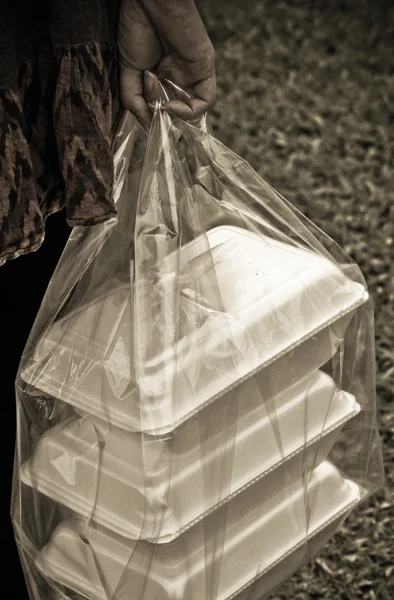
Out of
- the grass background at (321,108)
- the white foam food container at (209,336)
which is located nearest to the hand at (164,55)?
the white foam food container at (209,336)

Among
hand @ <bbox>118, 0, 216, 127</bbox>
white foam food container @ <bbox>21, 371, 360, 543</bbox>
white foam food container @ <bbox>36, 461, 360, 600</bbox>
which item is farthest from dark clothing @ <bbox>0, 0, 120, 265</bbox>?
white foam food container @ <bbox>36, 461, 360, 600</bbox>

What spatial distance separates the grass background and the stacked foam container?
819mm

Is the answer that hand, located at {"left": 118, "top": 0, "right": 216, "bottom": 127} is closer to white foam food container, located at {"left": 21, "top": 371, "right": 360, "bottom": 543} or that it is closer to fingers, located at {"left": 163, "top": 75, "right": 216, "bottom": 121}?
fingers, located at {"left": 163, "top": 75, "right": 216, "bottom": 121}

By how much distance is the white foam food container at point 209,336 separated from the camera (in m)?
0.80

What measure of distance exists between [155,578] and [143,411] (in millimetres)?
182

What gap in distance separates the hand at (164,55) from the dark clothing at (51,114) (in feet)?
0.09

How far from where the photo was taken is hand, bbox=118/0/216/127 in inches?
31.2

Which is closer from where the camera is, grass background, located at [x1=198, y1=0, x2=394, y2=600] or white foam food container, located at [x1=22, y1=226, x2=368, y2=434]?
white foam food container, located at [x1=22, y1=226, x2=368, y2=434]

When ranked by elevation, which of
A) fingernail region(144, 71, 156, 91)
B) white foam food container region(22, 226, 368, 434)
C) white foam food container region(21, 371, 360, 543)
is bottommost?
white foam food container region(21, 371, 360, 543)

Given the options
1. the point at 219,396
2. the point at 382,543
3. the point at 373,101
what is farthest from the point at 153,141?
the point at 373,101

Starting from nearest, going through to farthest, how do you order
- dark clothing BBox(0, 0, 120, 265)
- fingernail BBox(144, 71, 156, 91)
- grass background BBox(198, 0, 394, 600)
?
1. dark clothing BBox(0, 0, 120, 265)
2. fingernail BBox(144, 71, 156, 91)
3. grass background BBox(198, 0, 394, 600)

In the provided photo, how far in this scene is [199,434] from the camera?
825mm

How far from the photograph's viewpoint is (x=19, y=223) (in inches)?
28.9

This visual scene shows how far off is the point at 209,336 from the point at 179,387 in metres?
0.06
